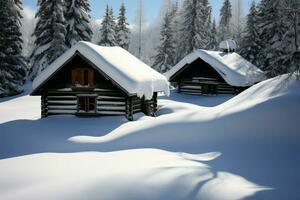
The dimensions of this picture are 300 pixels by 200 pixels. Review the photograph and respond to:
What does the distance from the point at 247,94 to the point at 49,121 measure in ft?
40.3

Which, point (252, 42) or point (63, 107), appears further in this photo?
point (252, 42)

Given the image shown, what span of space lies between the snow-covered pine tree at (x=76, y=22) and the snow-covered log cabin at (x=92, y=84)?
17879 millimetres

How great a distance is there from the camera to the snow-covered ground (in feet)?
26.8

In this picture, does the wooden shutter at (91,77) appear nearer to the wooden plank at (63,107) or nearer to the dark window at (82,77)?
the dark window at (82,77)

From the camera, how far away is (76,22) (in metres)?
41.7

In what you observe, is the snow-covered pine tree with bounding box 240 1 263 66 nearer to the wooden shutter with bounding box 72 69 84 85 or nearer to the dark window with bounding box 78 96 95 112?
the dark window with bounding box 78 96 95 112

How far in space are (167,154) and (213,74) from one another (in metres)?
24.2

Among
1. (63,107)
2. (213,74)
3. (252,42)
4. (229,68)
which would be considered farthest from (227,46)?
(63,107)

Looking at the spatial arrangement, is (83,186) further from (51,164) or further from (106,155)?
(106,155)

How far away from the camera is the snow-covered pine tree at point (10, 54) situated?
3606 centimetres

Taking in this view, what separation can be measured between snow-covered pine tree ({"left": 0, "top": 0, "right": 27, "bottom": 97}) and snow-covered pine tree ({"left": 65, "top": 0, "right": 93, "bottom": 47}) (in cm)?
563

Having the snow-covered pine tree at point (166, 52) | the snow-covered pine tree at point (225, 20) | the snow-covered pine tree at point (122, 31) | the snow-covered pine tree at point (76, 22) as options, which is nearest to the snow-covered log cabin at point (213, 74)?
the snow-covered pine tree at point (76, 22)

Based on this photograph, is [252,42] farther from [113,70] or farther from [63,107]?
[63,107]

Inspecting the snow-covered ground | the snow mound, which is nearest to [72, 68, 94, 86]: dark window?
the snow-covered ground
